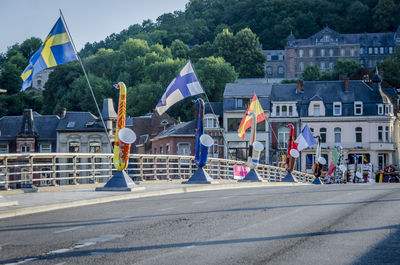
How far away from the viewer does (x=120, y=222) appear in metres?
13.3

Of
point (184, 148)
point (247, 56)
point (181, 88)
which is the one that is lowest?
point (184, 148)

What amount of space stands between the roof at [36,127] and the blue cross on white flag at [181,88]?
52.9 meters

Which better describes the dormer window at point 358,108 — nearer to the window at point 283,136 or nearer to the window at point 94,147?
the window at point 283,136

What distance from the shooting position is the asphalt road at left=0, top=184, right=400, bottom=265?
364 inches

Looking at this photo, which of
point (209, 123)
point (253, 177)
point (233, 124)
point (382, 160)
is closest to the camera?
point (253, 177)

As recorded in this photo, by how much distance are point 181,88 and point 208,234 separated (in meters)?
17.8

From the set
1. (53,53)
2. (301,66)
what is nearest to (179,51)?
(301,66)

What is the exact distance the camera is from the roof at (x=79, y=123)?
7862 centimetres

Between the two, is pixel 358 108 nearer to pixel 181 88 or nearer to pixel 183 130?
pixel 183 130

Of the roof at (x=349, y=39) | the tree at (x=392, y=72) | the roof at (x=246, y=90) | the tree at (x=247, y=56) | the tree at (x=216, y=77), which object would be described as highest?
the roof at (x=349, y=39)

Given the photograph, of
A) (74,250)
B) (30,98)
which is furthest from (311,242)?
(30,98)

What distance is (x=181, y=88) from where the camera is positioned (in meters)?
28.8

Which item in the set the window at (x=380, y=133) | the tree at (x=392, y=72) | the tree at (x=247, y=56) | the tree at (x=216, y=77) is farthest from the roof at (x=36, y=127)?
the tree at (x=392, y=72)

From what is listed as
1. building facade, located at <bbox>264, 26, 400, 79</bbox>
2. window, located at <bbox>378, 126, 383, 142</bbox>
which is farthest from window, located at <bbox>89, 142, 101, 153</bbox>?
building facade, located at <bbox>264, 26, 400, 79</bbox>
